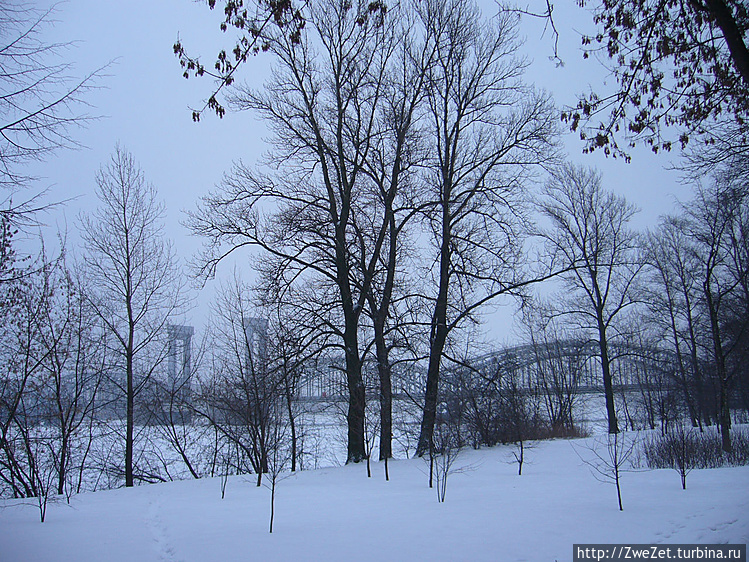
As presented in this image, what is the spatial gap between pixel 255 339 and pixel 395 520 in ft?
40.1

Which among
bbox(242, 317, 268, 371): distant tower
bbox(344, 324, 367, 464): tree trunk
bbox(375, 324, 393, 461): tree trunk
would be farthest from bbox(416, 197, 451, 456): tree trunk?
bbox(242, 317, 268, 371): distant tower

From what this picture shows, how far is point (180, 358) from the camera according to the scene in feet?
63.6

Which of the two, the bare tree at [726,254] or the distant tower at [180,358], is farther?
the distant tower at [180,358]

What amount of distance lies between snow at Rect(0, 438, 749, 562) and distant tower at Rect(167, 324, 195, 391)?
Answer: 7.12m

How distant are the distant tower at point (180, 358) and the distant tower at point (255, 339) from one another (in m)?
2.74

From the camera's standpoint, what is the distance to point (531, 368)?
99.5 feet

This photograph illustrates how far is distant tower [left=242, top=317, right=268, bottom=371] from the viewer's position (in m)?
16.5

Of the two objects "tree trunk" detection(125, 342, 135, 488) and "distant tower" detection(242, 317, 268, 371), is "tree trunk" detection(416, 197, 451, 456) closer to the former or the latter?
"distant tower" detection(242, 317, 268, 371)

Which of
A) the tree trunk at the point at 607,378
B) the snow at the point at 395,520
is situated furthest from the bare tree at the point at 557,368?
the snow at the point at 395,520

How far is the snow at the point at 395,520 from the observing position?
5.80m

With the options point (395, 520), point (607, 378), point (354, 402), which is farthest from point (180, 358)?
point (607, 378)

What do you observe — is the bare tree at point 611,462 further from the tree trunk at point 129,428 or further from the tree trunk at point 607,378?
the tree trunk at point 129,428

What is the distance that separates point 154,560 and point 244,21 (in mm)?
6063

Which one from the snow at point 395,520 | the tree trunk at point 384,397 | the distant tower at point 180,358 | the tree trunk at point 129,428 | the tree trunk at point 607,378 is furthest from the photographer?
the tree trunk at point 607,378
